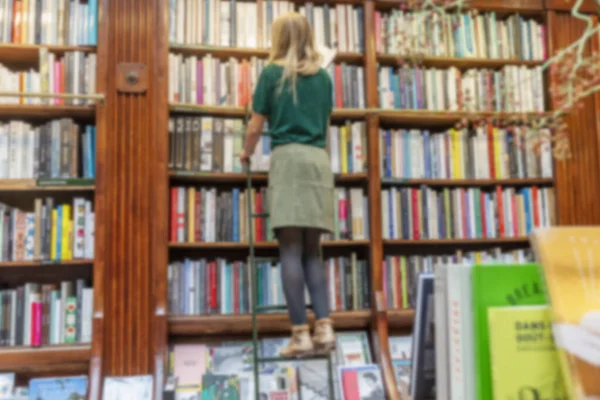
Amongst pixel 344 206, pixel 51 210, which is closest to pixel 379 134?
pixel 344 206

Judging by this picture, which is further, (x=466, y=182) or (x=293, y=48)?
(x=466, y=182)

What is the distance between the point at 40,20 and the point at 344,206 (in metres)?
1.76

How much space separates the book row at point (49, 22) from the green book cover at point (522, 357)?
2.61 metres

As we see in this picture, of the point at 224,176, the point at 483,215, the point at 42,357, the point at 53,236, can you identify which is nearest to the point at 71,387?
the point at 42,357

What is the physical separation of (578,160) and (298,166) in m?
1.82

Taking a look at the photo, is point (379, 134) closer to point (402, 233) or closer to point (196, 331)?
point (402, 233)

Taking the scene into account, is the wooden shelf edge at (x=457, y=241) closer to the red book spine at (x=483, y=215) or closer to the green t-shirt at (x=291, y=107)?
the red book spine at (x=483, y=215)

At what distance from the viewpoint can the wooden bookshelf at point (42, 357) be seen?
2518 mm

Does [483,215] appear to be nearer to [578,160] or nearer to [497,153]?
[497,153]

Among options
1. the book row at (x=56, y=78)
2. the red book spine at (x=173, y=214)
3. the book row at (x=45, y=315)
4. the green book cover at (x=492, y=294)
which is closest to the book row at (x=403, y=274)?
the red book spine at (x=173, y=214)

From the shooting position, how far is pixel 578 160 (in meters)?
3.16

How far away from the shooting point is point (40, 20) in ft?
9.07

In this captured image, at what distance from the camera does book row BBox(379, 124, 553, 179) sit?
3033 millimetres

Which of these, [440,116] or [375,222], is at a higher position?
[440,116]
